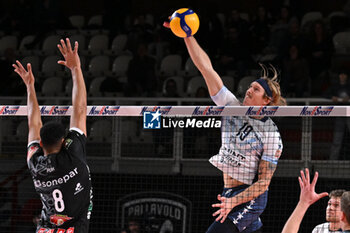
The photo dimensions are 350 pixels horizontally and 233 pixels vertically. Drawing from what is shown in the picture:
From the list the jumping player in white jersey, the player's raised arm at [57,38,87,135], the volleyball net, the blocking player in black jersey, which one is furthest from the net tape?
the volleyball net

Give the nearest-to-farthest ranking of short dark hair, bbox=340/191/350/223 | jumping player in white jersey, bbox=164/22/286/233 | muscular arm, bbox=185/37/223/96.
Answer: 1. short dark hair, bbox=340/191/350/223
2. jumping player in white jersey, bbox=164/22/286/233
3. muscular arm, bbox=185/37/223/96

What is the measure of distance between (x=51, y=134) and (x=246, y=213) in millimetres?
1957

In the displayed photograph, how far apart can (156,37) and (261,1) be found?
318 cm

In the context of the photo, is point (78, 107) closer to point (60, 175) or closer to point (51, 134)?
point (51, 134)

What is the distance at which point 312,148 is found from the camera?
36.3ft

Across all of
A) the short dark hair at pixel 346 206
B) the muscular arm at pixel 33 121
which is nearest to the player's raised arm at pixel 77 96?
the muscular arm at pixel 33 121

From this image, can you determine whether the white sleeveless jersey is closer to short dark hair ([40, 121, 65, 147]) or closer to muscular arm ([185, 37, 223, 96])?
muscular arm ([185, 37, 223, 96])

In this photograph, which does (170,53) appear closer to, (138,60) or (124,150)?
(138,60)

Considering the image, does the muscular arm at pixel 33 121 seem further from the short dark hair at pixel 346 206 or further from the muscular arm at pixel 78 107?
the short dark hair at pixel 346 206

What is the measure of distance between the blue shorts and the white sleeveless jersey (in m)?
0.15

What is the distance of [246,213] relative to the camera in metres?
5.98

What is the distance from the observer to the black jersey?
5152 millimetres

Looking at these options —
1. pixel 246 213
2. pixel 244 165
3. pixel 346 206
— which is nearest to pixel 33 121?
pixel 244 165

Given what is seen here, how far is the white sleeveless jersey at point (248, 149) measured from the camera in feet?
19.5
